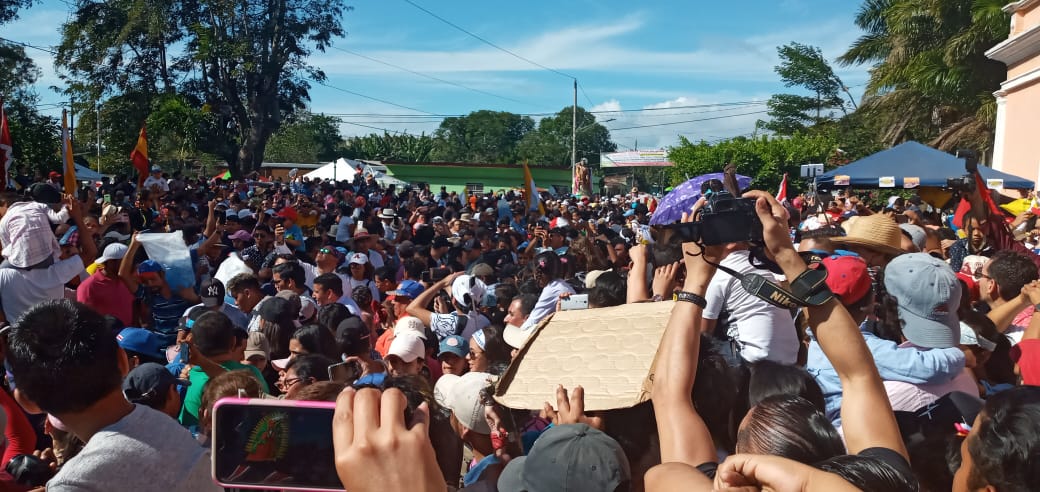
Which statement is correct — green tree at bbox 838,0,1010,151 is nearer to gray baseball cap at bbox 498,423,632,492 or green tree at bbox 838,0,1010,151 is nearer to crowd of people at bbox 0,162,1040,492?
crowd of people at bbox 0,162,1040,492

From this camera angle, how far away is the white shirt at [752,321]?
3.62 metres

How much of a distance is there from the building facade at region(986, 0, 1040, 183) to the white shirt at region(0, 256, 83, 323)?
57.5 ft

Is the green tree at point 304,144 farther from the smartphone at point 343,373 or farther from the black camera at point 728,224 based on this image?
the black camera at point 728,224

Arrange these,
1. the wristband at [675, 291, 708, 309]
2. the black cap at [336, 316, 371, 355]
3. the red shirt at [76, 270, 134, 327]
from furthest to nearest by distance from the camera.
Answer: the red shirt at [76, 270, 134, 327], the black cap at [336, 316, 371, 355], the wristband at [675, 291, 708, 309]

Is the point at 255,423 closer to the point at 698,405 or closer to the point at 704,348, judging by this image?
the point at 698,405

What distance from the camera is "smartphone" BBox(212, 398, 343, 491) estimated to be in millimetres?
1490

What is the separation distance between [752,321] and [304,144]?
263 ft

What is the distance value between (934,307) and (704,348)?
955mm

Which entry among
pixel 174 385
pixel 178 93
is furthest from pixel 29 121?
pixel 174 385

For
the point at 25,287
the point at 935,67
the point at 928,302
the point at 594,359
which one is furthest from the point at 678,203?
the point at 935,67

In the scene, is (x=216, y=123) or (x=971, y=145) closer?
(x=971, y=145)

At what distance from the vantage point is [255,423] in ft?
4.92

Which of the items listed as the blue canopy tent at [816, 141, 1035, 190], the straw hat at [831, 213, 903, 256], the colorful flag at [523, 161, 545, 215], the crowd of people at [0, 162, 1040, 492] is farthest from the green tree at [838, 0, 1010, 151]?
the straw hat at [831, 213, 903, 256]

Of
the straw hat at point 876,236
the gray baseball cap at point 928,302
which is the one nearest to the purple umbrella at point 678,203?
the gray baseball cap at point 928,302
